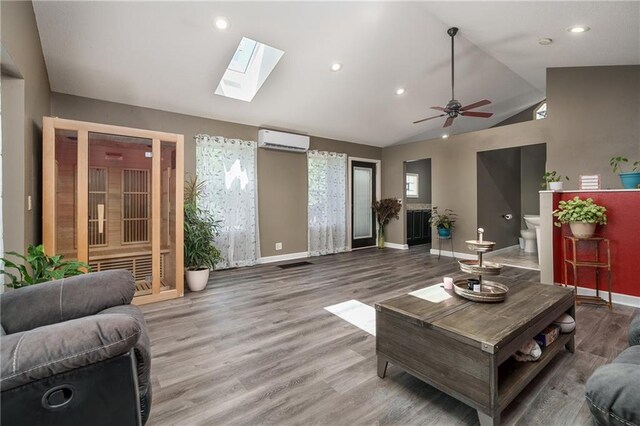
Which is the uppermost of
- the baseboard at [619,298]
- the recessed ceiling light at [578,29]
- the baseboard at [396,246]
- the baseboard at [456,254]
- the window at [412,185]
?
the recessed ceiling light at [578,29]

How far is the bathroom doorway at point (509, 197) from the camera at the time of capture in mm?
5832

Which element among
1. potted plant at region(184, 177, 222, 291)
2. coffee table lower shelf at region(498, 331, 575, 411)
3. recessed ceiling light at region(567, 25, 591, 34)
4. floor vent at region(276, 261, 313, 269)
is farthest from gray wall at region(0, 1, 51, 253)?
recessed ceiling light at region(567, 25, 591, 34)

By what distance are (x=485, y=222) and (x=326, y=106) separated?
156 inches


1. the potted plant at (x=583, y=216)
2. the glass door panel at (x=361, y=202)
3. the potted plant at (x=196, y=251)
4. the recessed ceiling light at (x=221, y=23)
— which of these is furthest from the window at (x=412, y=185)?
the recessed ceiling light at (x=221, y=23)

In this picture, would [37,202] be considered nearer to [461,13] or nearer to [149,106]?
[149,106]

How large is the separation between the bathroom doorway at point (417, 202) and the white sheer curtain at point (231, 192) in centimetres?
402

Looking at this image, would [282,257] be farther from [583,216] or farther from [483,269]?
[583,216]

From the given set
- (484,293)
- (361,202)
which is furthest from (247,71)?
(484,293)

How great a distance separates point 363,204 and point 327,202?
1215mm

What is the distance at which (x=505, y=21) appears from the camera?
11.0ft

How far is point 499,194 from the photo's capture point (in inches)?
250

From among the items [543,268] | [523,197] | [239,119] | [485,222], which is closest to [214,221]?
[239,119]

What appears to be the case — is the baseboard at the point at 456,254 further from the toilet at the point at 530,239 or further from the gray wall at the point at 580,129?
the toilet at the point at 530,239

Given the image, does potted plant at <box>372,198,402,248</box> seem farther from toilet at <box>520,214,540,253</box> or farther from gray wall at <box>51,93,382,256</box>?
toilet at <box>520,214,540,253</box>
